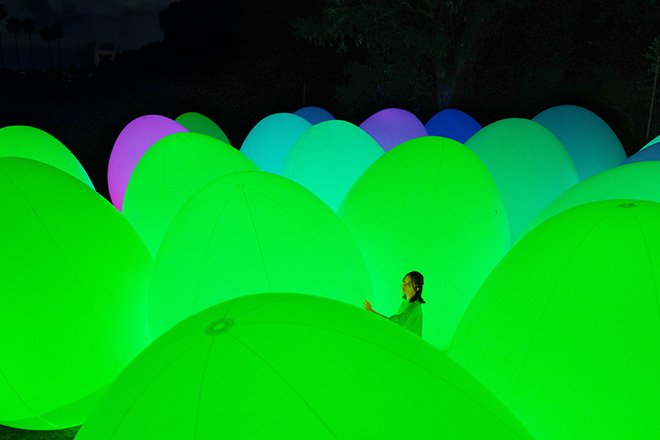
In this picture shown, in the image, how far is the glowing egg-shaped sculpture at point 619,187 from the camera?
3.97m

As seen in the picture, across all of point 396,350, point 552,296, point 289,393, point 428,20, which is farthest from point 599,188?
point 428,20

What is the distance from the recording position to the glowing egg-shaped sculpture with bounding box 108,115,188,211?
7.66 metres

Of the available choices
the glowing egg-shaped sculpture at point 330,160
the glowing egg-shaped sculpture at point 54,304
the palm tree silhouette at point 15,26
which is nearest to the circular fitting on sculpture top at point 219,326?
the glowing egg-shaped sculpture at point 54,304

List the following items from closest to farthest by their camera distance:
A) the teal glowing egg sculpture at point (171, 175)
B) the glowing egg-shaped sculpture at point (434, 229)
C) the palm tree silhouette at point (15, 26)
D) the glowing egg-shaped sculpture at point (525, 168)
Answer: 1. the glowing egg-shaped sculpture at point (434, 229)
2. the teal glowing egg sculpture at point (171, 175)
3. the glowing egg-shaped sculpture at point (525, 168)
4. the palm tree silhouette at point (15, 26)

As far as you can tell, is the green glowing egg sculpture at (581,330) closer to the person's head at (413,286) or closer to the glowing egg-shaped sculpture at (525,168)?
the person's head at (413,286)

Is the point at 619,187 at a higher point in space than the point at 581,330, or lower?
higher

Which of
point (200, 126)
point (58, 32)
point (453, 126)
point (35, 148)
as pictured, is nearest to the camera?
point (35, 148)

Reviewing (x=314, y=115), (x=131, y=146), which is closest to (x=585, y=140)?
(x=314, y=115)

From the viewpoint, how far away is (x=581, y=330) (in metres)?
2.42

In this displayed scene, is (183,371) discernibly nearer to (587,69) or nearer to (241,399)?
(241,399)

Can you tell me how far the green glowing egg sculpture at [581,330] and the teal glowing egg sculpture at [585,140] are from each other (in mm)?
5457

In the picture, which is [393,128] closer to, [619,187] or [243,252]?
[619,187]

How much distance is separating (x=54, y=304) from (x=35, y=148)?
4.45 meters

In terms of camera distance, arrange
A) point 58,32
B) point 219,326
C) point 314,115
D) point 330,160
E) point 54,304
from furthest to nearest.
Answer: point 58,32 → point 314,115 → point 330,160 → point 54,304 → point 219,326
